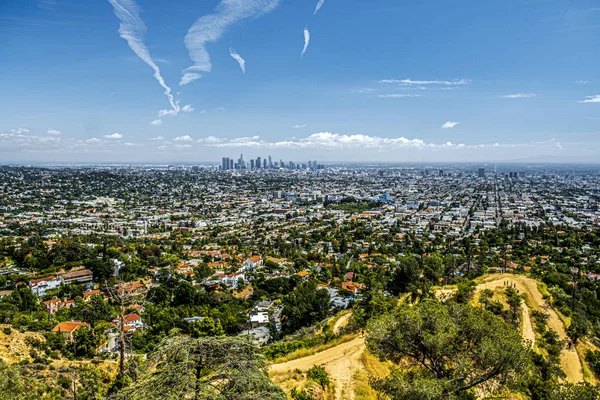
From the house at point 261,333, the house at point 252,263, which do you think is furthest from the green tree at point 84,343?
the house at point 252,263

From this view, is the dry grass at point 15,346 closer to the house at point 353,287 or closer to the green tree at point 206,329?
the green tree at point 206,329

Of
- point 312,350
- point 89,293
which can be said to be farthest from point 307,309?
point 89,293

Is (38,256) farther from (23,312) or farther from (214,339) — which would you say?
(214,339)

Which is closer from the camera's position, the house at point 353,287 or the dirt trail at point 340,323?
the dirt trail at point 340,323

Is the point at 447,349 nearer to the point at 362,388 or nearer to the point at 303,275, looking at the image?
the point at 362,388

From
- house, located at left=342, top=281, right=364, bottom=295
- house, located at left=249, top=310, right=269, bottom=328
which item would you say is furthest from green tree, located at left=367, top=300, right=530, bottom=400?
house, located at left=342, top=281, right=364, bottom=295

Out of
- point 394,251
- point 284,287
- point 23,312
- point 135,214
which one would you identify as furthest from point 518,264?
point 135,214
